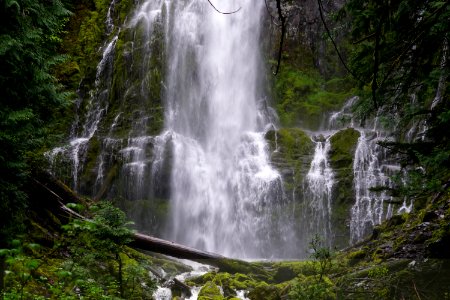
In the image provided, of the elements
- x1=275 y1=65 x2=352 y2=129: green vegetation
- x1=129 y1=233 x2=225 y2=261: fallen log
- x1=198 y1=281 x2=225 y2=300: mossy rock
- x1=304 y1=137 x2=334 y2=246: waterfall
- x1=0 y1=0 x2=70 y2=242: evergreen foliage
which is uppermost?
x1=275 y1=65 x2=352 y2=129: green vegetation

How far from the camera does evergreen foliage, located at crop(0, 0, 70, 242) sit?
202 inches

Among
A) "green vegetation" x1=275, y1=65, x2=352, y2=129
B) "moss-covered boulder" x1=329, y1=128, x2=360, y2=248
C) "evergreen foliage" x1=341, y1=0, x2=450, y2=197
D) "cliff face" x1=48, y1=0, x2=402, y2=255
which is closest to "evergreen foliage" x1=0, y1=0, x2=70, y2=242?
"evergreen foliage" x1=341, y1=0, x2=450, y2=197

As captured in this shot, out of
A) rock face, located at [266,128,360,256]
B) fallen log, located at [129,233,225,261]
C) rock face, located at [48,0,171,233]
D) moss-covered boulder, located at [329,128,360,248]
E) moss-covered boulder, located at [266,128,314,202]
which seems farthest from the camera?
rock face, located at [48,0,171,233]

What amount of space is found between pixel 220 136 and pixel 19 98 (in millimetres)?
14184

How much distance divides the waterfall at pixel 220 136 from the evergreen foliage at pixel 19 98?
36.4 feet

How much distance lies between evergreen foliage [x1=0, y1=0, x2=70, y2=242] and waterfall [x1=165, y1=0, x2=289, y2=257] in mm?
11086

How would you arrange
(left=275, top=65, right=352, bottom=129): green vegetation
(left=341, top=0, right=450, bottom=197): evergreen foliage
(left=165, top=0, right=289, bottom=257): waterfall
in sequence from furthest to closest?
(left=275, top=65, right=352, bottom=129): green vegetation < (left=165, top=0, right=289, bottom=257): waterfall < (left=341, top=0, right=450, bottom=197): evergreen foliage

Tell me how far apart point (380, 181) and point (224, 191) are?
6.47 m

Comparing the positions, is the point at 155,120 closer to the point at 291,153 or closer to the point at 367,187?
the point at 291,153

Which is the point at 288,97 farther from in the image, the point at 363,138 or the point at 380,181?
the point at 380,181

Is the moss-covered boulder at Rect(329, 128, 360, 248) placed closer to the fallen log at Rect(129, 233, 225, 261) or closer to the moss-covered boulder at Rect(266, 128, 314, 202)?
the moss-covered boulder at Rect(266, 128, 314, 202)

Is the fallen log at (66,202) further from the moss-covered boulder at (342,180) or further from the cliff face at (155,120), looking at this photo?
the moss-covered boulder at (342,180)

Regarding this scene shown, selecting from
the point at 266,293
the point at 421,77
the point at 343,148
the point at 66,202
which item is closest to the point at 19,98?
the point at 66,202

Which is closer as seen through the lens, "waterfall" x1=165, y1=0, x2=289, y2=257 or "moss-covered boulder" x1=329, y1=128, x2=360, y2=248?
"moss-covered boulder" x1=329, y1=128, x2=360, y2=248
